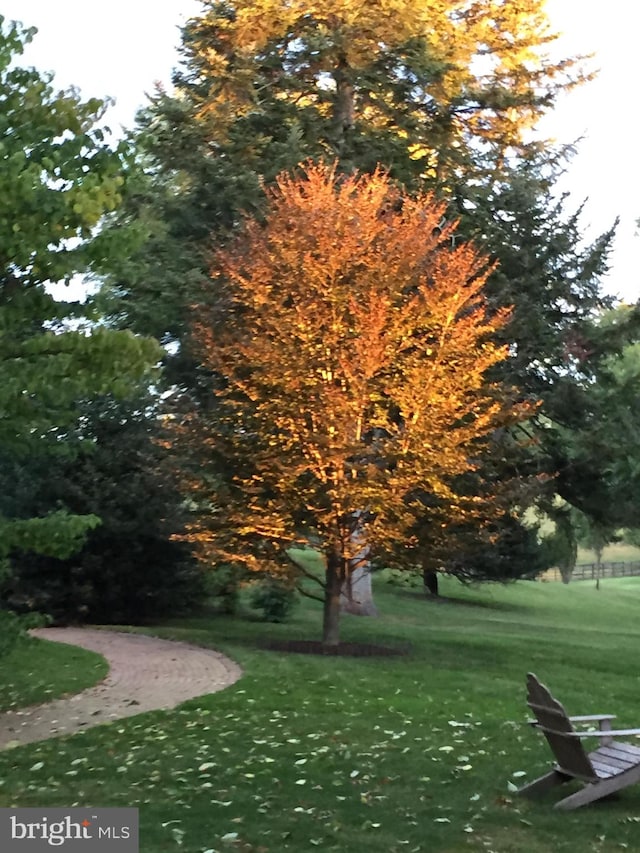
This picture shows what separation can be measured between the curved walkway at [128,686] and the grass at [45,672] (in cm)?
20

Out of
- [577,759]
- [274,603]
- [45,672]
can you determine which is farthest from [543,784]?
[274,603]

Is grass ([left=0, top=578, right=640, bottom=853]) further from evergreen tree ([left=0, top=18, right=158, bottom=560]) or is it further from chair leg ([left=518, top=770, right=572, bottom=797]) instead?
evergreen tree ([left=0, top=18, right=158, bottom=560])

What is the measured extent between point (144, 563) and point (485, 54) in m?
15.7


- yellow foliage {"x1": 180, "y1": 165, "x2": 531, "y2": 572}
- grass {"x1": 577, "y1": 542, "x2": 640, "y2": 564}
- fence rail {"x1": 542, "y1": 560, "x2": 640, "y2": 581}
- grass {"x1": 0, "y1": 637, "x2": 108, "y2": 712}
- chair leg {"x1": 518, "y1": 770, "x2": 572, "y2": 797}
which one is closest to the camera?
chair leg {"x1": 518, "y1": 770, "x2": 572, "y2": 797}

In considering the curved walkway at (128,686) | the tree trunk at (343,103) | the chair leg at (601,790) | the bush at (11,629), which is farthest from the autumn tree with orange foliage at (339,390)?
the tree trunk at (343,103)

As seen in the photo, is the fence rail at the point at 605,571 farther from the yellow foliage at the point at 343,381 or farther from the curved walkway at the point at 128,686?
the yellow foliage at the point at 343,381

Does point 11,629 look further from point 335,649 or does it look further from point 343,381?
point 335,649

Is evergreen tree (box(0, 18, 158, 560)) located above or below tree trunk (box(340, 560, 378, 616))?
above

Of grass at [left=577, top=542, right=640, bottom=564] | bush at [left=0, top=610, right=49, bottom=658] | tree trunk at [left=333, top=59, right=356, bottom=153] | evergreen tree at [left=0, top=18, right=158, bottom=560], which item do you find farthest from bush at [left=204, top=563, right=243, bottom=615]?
grass at [left=577, top=542, right=640, bottom=564]

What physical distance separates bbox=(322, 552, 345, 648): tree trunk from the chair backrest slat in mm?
9062

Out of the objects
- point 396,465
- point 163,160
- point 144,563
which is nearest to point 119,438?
point 144,563

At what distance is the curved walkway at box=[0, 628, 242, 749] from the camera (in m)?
9.32

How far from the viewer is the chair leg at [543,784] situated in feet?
21.4

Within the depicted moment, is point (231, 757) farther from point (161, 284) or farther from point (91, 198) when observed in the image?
point (161, 284)
